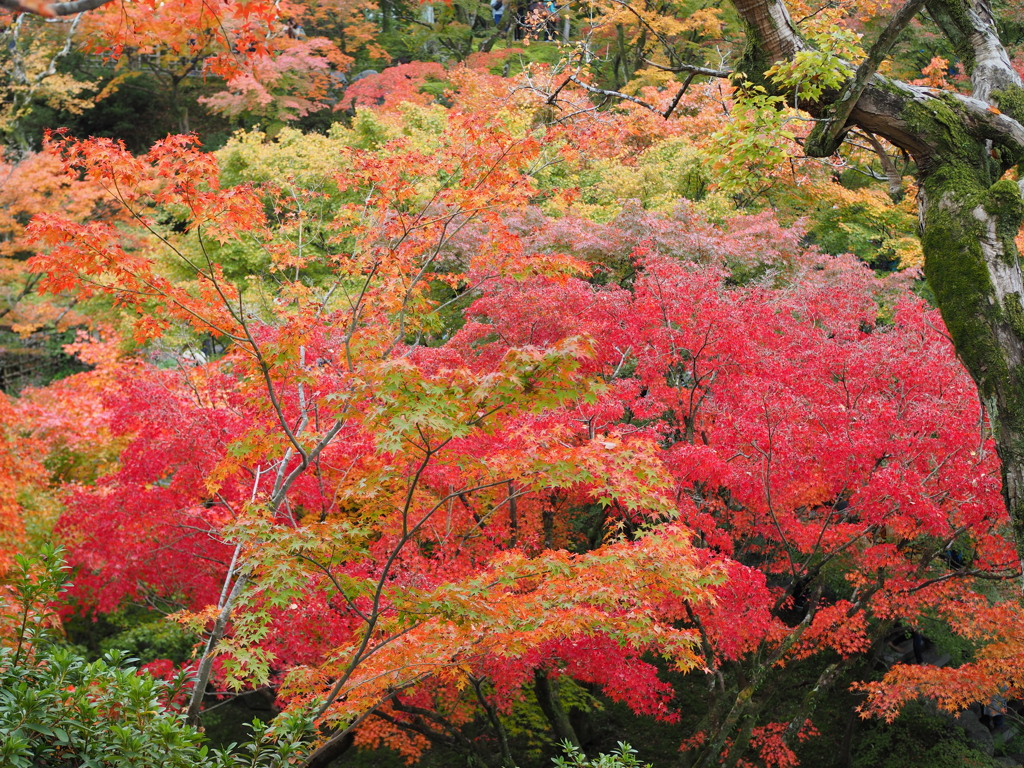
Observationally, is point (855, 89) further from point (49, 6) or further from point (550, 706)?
point (550, 706)

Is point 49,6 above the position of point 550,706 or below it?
above

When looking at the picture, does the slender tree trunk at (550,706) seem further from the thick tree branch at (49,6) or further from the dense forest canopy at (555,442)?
the thick tree branch at (49,6)

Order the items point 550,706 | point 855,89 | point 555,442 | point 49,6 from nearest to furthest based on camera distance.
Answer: point 49,6 → point 855,89 → point 555,442 → point 550,706

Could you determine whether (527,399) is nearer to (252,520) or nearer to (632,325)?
(252,520)

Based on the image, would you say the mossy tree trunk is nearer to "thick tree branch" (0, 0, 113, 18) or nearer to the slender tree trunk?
"thick tree branch" (0, 0, 113, 18)

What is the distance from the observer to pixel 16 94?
76.8 feet

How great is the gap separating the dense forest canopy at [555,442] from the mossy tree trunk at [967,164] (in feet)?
0.07

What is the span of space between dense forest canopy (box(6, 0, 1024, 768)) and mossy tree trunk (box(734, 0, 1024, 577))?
0.02 meters

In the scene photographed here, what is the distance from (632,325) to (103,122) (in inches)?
979

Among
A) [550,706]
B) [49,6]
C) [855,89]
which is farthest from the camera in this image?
[550,706]

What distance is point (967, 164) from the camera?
4.50 meters

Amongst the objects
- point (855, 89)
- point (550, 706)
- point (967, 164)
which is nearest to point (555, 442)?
point (855, 89)

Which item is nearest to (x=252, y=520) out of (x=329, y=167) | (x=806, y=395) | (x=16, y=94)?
(x=806, y=395)

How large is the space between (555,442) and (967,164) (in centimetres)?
335
